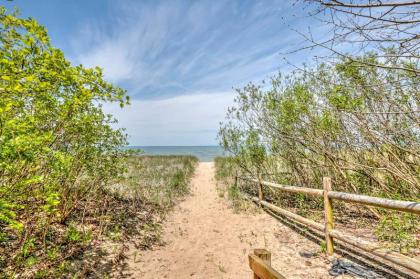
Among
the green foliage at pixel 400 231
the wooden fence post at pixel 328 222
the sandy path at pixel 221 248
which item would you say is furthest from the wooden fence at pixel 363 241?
the green foliage at pixel 400 231

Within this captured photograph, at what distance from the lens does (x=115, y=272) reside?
4.49 m

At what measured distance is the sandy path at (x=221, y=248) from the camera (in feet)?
15.1

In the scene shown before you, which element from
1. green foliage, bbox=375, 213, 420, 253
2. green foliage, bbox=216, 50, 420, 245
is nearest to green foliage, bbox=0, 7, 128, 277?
green foliage, bbox=216, 50, 420, 245

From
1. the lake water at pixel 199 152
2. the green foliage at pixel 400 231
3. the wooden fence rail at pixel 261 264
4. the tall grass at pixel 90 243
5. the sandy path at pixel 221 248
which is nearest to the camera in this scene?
the wooden fence rail at pixel 261 264

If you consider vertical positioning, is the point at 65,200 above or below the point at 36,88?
below

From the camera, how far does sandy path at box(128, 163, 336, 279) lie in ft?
15.1

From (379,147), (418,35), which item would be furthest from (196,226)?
(418,35)

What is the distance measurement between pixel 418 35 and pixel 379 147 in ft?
15.0

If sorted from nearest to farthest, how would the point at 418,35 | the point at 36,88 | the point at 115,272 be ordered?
the point at 418,35
the point at 36,88
the point at 115,272

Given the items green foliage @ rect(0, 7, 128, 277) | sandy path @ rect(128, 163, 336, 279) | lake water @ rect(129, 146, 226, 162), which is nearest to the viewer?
green foliage @ rect(0, 7, 128, 277)

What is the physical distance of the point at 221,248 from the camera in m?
5.74

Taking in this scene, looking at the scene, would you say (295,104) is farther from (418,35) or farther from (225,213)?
(418,35)

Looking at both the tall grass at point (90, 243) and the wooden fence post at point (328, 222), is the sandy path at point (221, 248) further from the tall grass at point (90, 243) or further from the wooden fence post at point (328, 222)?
the tall grass at point (90, 243)

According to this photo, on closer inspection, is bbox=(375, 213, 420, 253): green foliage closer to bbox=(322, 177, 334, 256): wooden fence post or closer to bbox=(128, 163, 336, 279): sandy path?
bbox=(322, 177, 334, 256): wooden fence post
